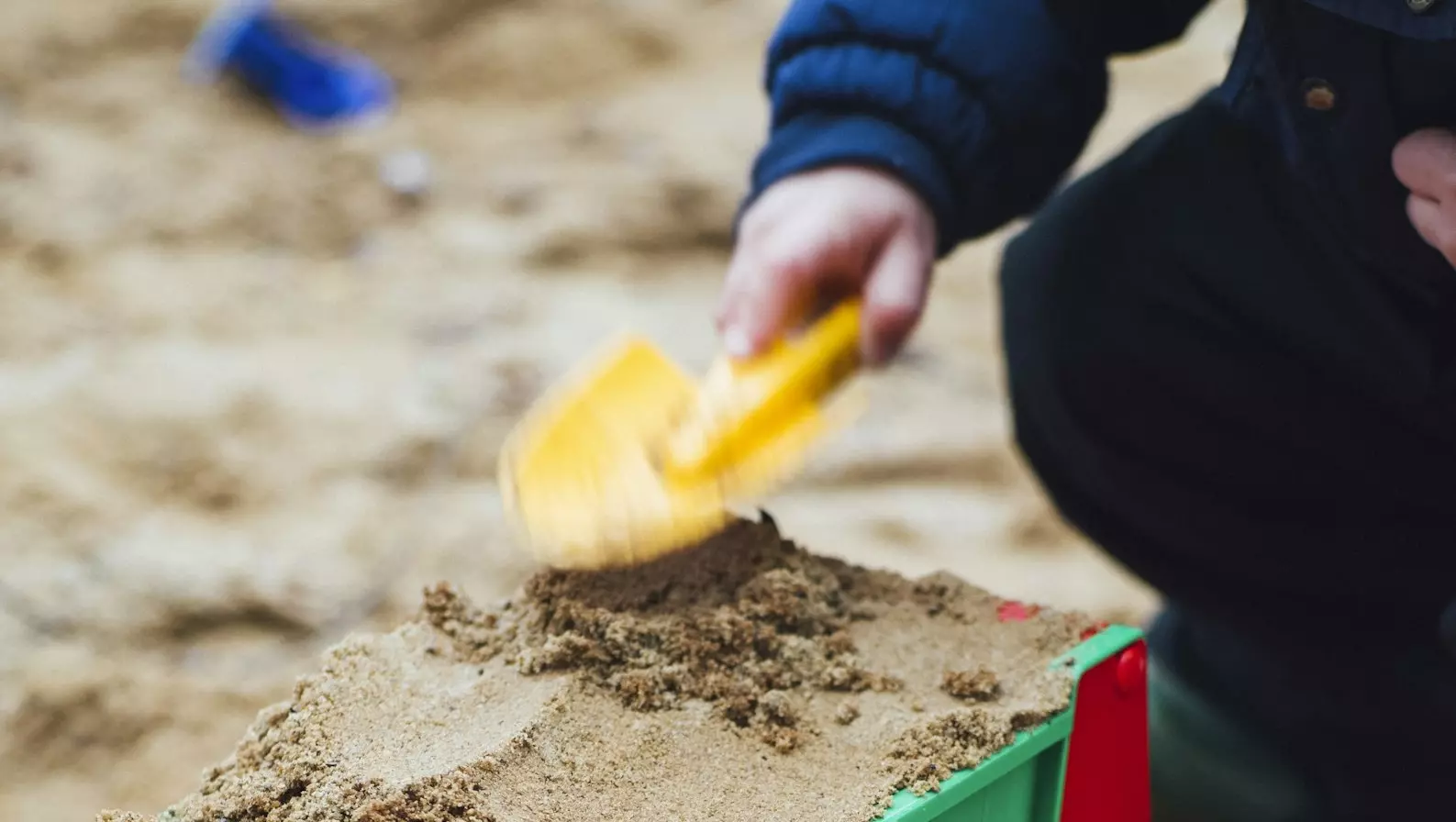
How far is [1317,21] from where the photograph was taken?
2.95 feet

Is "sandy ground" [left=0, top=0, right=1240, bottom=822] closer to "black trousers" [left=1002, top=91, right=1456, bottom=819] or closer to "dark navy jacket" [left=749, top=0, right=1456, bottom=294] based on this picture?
"black trousers" [left=1002, top=91, right=1456, bottom=819]

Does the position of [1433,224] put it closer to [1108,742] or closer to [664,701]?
[1108,742]

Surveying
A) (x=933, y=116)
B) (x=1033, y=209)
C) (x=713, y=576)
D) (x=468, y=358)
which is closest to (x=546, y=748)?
(x=713, y=576)

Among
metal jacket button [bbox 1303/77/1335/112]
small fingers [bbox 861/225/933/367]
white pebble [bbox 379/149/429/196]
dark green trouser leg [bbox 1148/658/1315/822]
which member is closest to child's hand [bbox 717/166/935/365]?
small fingers [bbox 861/225/933/367]

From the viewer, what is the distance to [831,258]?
40.4 inches

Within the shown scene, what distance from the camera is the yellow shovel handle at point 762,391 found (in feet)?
2.93

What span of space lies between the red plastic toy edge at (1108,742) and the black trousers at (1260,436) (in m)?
0.34

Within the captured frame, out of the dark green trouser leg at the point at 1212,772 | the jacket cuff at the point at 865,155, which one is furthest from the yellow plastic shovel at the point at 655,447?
the dark green trouser leg at the point at 1212,772

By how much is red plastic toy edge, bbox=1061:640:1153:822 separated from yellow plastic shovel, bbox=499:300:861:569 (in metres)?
0.24

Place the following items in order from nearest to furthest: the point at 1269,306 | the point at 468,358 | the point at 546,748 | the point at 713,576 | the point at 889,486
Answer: the point at 546,748
the point at 713,576
the point at 1269,306
the point at 889,486
the point at 468,358

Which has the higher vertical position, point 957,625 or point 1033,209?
point 1033,209

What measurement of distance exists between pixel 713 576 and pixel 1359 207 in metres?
0.49

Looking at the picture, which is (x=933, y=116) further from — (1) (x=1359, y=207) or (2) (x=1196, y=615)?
(2) (x=1196, y=615)

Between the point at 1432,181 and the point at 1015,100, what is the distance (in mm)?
326
